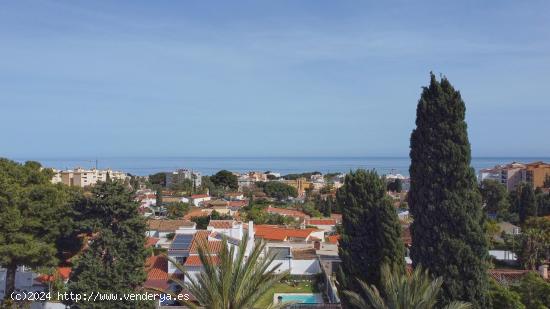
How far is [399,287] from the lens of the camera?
402 inches

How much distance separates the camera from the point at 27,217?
1692 cm

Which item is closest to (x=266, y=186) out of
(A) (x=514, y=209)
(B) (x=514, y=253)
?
(A) (x=514, y=209)

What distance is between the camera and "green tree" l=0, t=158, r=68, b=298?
1600 centimetres

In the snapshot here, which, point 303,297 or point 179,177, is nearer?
point 303,297

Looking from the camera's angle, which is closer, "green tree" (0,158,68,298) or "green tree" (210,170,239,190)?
"green tree" (0,158,68,298)

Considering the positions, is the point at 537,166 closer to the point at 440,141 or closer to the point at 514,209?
the point at 514,209

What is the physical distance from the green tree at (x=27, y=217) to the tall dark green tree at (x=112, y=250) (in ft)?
6.75

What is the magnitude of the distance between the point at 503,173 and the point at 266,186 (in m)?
44.3

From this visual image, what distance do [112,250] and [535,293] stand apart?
1260 cm

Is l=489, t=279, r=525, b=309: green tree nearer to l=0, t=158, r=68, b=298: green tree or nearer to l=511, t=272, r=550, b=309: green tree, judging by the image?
l=511, t=272, r=550, b=309: green tree

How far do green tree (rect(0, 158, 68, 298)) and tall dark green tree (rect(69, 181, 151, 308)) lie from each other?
2.06 m

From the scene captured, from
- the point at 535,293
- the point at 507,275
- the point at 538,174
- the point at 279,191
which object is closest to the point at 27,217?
the point at 535,293

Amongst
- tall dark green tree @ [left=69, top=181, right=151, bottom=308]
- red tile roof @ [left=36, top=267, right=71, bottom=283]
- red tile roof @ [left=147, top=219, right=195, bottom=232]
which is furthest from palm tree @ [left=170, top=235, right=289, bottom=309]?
red tile roof @ [left=147, top=219, right=195, bottom=232]

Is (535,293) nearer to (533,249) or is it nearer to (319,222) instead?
(533,249)
